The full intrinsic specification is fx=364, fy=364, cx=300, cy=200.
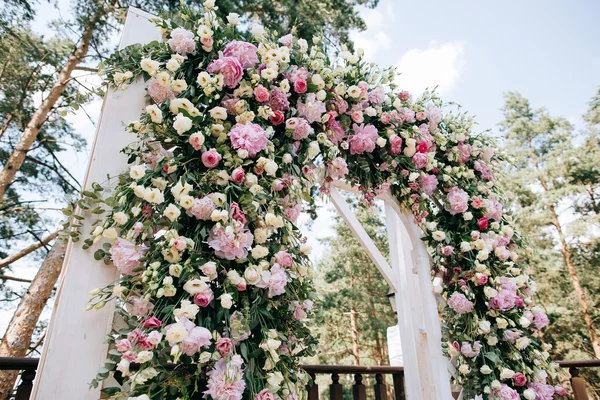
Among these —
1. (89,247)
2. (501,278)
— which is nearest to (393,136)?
(501,278)

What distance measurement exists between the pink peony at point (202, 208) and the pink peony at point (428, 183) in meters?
1.20

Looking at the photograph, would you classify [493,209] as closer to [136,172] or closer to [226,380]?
[226,380]

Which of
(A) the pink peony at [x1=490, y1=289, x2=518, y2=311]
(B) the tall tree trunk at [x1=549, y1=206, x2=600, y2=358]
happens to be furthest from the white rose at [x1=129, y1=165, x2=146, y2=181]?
(B) the tall tree trunk at [x1=549, y1=206, x2=600, y2=358]

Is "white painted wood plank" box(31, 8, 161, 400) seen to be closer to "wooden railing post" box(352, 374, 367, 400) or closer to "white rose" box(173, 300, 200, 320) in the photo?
"white rose" box(173, 300, 200, 320)

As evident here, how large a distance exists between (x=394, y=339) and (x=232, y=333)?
495 centimetres

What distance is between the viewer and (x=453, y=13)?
5.31m

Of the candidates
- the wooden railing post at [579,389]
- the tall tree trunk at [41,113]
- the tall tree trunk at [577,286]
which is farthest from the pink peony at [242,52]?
the tall tree trunk at [577,286]

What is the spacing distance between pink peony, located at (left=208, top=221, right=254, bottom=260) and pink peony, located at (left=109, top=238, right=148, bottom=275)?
21 centimetres

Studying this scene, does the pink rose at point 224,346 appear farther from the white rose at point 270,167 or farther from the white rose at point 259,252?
the white rose at point 270,167

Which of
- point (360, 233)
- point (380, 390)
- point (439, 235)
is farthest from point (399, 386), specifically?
point (439, 235)

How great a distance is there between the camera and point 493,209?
200 cm

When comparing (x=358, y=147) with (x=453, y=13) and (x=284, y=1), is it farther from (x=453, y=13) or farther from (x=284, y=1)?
(x=453, y=13)

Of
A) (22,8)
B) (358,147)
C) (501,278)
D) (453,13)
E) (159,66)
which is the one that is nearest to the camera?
(159,66)

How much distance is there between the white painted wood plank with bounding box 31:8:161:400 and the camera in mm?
980
